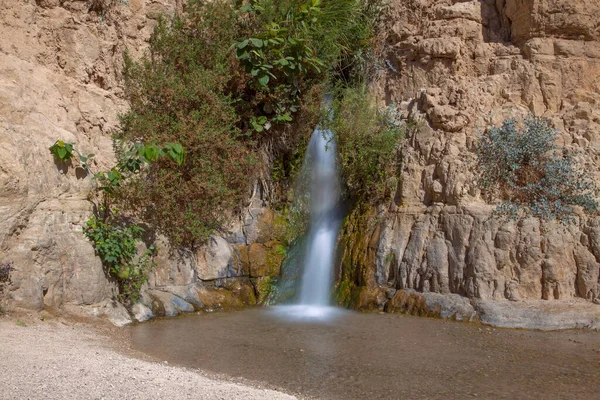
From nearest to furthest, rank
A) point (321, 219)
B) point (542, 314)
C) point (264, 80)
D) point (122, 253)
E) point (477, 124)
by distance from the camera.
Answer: point (542, 314) < point (122, 253) < point (477, 124) < point (264, 80) < point (321, 219)

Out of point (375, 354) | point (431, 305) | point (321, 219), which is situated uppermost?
point (321, 219)

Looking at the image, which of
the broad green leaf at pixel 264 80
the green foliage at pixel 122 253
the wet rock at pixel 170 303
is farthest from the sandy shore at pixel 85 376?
the broad green leaf at pixel 264 80

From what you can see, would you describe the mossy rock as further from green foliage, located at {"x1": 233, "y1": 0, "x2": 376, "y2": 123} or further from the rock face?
green foliage, located at {"x1": 233, "y1": 0, "x2": 376, "y2": 123}

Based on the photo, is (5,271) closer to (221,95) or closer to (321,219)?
(221,95)

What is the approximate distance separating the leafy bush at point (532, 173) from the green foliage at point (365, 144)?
1683 mm

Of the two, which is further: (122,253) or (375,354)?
(122,253)

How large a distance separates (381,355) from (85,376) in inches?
135

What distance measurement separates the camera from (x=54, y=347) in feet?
17.1

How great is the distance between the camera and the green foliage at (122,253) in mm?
7895

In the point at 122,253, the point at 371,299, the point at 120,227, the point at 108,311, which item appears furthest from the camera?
the point at 371,299

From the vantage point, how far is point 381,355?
249 inches

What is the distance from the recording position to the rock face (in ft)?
Answer: 27.3

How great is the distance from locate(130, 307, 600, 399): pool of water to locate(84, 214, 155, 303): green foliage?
724 millimetres

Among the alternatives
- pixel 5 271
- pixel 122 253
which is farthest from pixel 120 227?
pixel 5 271
